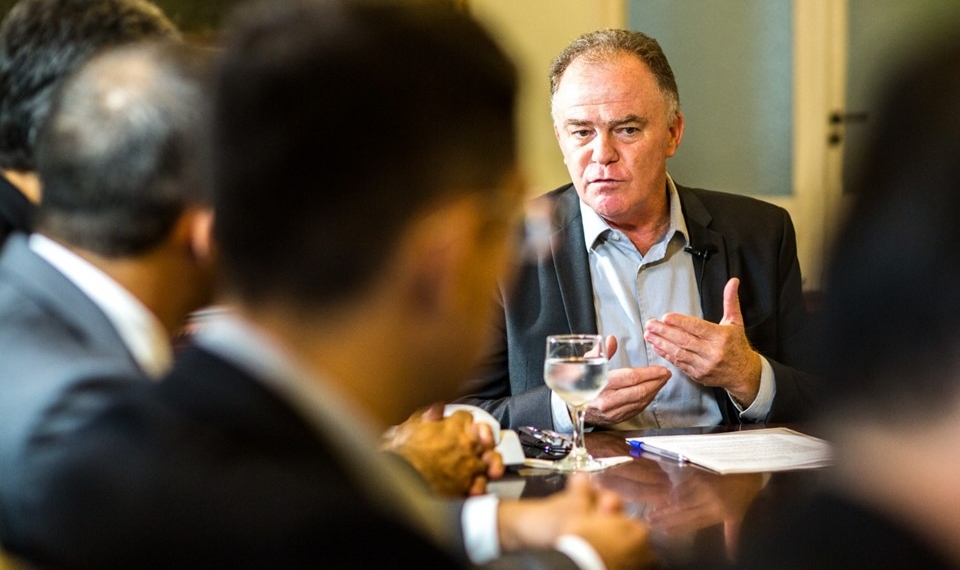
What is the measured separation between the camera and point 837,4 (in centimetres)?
454

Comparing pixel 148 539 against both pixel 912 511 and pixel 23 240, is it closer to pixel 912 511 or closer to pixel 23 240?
pixel 912 511

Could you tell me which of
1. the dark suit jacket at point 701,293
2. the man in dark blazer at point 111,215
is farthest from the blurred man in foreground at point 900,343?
the dark suit jacket at point 701,293

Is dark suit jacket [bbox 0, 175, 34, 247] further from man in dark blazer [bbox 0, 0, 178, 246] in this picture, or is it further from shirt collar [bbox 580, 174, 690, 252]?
shirt collar [bbox 580, 174, 690, 252]

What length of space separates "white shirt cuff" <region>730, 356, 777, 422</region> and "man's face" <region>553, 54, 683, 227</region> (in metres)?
0.52

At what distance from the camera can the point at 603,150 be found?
2.54m

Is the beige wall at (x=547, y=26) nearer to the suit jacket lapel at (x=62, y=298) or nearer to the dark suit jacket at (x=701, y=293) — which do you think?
the dark suit jacket at (x=701, y=293)

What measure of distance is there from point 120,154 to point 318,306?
1.87 ft

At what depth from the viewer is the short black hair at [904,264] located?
1.83 feet

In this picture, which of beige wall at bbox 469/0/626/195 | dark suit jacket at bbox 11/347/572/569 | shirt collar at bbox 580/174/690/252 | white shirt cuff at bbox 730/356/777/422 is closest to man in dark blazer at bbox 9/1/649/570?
dark suit jacket at bbox 11/347/572/569

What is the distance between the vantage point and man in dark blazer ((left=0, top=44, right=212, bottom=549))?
1.26 meters

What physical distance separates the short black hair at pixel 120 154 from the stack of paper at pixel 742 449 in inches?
34.8

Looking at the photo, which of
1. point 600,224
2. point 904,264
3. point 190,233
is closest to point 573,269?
point 600,224

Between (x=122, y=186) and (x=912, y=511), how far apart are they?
98 centimetres

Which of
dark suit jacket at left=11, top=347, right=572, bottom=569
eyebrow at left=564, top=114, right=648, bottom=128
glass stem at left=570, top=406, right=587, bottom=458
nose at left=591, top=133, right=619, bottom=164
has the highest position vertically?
A: eyebrow at left=564, top=114, right=648, bottom=128
